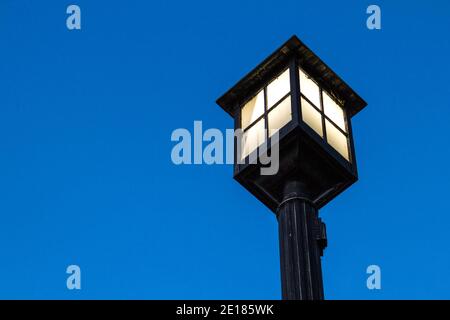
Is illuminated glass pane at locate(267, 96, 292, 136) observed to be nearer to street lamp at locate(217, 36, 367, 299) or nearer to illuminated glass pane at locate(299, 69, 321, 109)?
street lamp at locate(217, 36, 367, 299)

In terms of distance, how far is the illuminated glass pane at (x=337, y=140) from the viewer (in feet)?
35.4

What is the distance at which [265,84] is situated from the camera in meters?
11.4

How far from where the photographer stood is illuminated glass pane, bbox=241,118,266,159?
10516mm

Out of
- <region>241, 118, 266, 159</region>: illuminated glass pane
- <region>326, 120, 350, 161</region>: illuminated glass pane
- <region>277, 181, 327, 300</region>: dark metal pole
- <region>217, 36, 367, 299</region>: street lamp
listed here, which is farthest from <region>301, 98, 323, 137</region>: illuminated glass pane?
<region>277, 181, 327, 300</region>: dark metal pole

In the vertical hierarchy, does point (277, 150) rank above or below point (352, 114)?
below

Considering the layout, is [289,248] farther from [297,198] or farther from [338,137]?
[338,137]

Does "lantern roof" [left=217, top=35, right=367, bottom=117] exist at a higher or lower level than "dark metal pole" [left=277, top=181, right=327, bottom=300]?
higher

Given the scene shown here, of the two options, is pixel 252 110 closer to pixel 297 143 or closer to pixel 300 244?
pixel 297 143

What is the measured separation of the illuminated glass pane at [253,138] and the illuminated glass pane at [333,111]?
2.76ft

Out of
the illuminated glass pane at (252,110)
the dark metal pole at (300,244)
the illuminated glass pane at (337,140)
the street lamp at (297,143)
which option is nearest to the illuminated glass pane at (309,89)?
the street lamp at (297,143)

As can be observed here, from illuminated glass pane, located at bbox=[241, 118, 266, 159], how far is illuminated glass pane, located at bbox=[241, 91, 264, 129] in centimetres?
16

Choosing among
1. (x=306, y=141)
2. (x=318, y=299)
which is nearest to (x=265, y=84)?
(x=306, y=141)

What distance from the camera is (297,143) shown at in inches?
399
